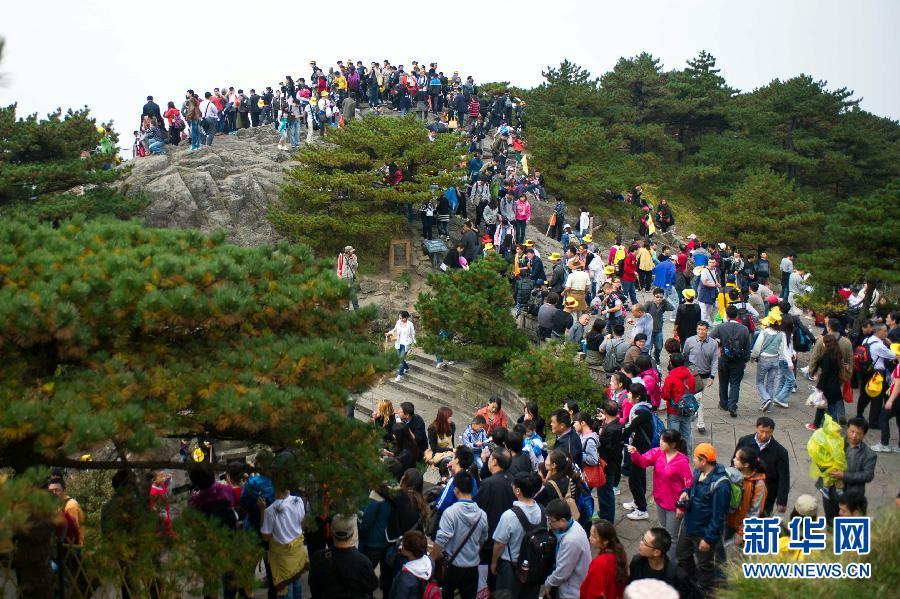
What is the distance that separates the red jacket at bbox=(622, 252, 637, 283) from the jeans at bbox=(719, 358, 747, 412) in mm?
4870

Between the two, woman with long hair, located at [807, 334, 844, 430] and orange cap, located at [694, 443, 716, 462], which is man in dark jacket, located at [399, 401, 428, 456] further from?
woman with long hair, located at [807, 334, 844, 430]

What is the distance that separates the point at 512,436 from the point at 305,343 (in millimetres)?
2854

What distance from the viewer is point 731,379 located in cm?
1291

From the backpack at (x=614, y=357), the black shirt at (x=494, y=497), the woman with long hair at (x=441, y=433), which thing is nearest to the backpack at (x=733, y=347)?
the backpack at (x=614, y=357)

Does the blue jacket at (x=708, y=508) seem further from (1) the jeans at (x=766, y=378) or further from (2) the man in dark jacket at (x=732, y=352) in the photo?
(1) the jeans at (x=766, y=378)

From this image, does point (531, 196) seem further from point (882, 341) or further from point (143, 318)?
point (143, 318)

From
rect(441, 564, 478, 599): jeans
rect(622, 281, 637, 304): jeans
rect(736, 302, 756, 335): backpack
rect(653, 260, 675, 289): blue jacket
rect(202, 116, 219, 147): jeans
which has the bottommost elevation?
rect(441, 564, 478, 599): jeans

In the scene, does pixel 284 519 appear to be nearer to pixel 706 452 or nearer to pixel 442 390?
pixel 706 452

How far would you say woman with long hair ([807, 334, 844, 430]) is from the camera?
11344mm

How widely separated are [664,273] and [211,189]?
14730 mm

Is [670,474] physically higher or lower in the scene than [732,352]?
lower

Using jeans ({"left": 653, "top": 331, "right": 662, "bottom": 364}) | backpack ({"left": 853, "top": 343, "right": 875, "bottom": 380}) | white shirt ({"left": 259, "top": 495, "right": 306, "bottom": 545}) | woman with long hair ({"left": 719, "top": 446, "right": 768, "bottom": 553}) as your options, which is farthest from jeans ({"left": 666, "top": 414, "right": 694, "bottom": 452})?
white shirt ({"left": 259, "top": 495, "right": 306, "bottom": 545})

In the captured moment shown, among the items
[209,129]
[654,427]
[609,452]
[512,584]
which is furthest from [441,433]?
[209,129]

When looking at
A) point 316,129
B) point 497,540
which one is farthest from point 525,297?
point 316,129
